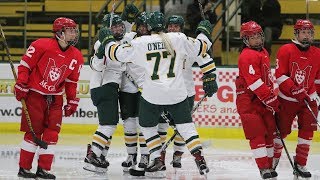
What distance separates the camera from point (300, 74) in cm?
716

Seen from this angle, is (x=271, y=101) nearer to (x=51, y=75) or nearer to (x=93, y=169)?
(x=93, y=169)

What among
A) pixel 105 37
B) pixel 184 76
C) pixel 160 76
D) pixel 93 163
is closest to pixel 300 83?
pixel 184 76

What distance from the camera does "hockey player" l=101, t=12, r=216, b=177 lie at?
22.0 feet

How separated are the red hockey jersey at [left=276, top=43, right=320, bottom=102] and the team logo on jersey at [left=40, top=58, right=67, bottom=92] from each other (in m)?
1.74

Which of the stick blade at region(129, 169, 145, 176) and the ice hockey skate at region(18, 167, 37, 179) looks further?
the stick blade at region(129, 169, 145, 176)

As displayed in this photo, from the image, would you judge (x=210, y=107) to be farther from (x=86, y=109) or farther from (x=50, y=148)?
(x=50, y=148)

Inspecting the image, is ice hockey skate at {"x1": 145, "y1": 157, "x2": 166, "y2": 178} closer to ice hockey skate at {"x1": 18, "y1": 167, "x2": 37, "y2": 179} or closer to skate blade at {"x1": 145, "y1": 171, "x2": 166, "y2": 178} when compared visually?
skate blade at {"x1": 145, "y1": 171, "x2": 166, "y2": 178}

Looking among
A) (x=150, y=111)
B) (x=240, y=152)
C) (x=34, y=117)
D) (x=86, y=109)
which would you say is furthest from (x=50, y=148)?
(x=86, y=109)

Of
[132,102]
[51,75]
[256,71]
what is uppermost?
[256,71]

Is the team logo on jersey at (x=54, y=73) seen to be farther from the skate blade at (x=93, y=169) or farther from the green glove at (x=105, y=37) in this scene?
the skate blade at (x=93, y=169)

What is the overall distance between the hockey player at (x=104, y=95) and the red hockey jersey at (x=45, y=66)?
43cm

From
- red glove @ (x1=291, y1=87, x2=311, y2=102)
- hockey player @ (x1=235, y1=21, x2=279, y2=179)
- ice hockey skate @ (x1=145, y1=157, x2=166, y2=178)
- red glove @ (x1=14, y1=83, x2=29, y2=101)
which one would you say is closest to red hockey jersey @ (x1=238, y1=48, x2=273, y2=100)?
hockey player @ (x1=235, y1=21, x2=279, y2=179)

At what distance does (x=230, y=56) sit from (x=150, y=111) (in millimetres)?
4232

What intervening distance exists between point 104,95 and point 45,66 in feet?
2.44
